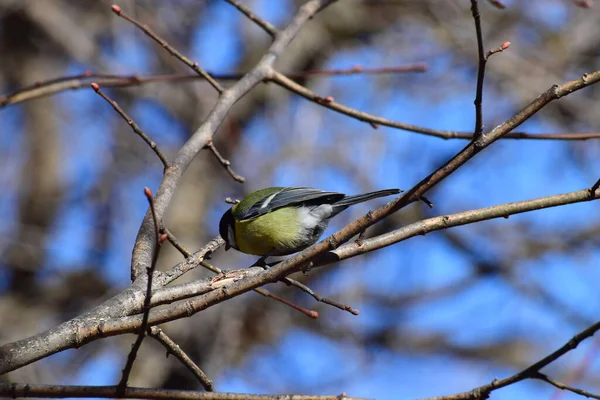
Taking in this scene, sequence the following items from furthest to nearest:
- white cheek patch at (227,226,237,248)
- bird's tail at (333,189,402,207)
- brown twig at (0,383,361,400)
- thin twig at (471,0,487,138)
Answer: white cheek patch at (227,226,237,248)
bird's tail at (333,189,402,207)
thin twig at (471,0,487,138)
brown twig at (0,383,361,400)

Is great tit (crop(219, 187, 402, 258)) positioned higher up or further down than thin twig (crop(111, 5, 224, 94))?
further down

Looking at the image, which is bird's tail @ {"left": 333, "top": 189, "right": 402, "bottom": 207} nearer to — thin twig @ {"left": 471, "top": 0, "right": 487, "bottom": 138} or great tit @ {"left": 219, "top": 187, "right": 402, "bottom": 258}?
great tit @ {"left": 219, "top": 187, "right": 402, "bottom": 258}

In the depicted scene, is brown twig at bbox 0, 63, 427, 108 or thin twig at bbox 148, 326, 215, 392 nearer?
thin twig at bbox 148, 326, 215, 392

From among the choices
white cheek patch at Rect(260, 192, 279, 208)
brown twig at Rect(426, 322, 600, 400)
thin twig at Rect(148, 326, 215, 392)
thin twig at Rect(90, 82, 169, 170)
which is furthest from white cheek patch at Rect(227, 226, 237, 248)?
brown twig at Rect(426, 322, 600, 400)

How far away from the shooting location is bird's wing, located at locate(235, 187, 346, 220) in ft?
11.6

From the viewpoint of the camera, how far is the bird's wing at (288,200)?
353cm

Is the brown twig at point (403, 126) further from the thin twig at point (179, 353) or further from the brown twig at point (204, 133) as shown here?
the thin twig at point (179, 353)

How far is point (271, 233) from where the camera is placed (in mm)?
3584

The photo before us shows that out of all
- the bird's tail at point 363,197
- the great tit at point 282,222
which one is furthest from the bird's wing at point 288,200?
the bird's tail at point 363,197

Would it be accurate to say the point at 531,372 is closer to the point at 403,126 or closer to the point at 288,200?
the point at 403,126

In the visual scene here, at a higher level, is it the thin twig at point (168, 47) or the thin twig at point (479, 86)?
the thin twig at point (168, 47)

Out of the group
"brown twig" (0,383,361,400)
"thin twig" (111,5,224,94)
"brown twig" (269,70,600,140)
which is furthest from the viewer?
"thin twig" (111,5,224,94)

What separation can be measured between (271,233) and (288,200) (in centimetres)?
22

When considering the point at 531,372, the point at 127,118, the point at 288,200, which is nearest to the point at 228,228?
the point at 288,200
